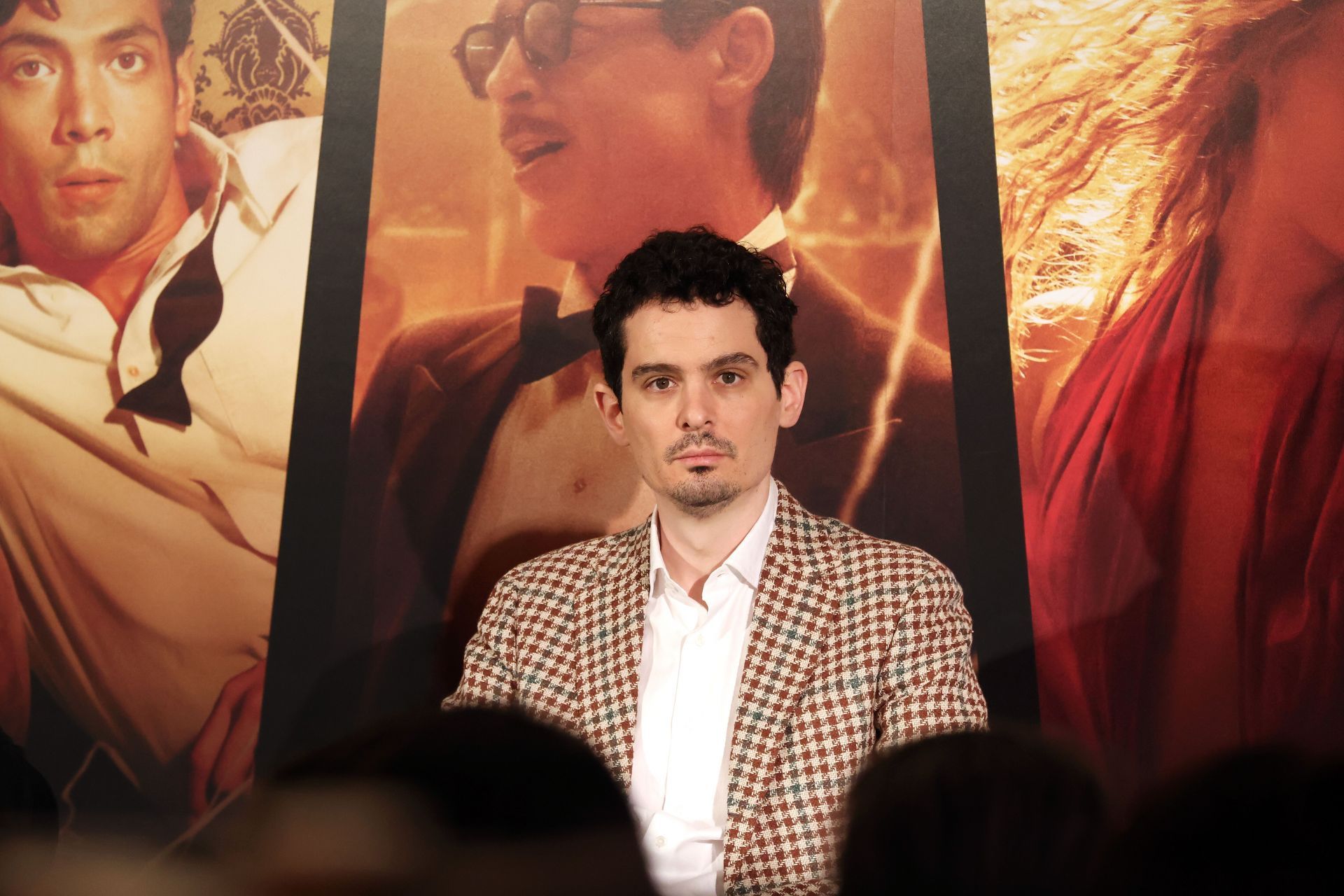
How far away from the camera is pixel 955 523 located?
7.59ft

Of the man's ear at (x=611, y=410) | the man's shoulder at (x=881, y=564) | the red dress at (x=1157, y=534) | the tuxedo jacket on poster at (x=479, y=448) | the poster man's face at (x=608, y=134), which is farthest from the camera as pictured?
the poster man's face at (x=608, y=134)

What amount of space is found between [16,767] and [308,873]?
4.00ft

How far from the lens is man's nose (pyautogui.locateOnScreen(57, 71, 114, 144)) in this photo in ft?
8.32

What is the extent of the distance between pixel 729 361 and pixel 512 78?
37.9 inches

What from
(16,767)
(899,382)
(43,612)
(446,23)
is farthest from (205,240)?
(899,382)

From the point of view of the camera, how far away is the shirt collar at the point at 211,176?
2535mm

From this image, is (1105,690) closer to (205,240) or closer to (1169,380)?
(1169,380)

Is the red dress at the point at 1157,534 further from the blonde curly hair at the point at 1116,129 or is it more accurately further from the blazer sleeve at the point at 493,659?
the blazer sleeve at the point at 493,659

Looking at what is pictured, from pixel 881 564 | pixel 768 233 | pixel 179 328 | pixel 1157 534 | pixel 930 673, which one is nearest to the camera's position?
pixel 930 673

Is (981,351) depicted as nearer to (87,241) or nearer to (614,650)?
(614,650)

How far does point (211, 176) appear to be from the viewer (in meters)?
2.54

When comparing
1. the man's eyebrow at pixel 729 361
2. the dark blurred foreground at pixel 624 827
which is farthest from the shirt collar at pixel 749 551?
the dark blurred foreground at pixel 624 827

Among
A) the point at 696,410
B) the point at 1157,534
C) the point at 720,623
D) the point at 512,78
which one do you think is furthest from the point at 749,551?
the point at 512,78

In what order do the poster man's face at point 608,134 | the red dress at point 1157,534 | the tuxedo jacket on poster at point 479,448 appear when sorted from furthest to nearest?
the poster man's face at point 608,134 < the tuxedo jacket on poster at point 479,448 < the red dress at point 1157,534
